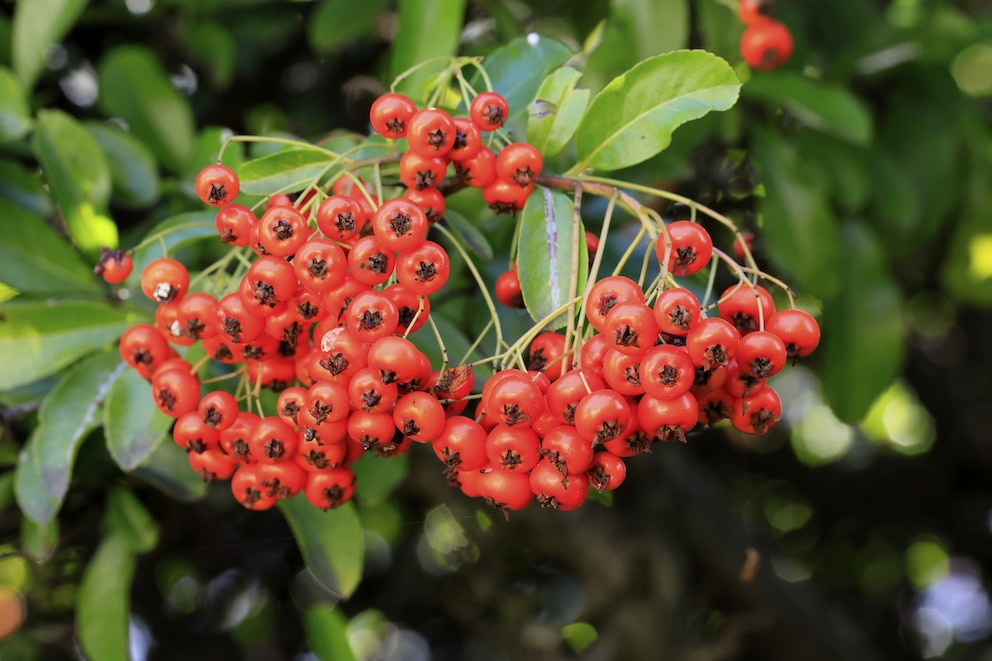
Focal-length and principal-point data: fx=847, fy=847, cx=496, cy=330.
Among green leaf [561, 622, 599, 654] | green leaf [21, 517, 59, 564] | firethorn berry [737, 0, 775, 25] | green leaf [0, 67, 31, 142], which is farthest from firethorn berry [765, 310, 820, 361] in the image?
green leaf [561, 622, 599, 654]

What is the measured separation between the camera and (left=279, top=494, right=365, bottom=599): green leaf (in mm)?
1666

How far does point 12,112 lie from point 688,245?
5.29 ft

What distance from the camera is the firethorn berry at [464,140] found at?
1.25 meters

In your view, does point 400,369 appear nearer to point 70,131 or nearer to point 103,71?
point 70,131

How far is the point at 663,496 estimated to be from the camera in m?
3.23

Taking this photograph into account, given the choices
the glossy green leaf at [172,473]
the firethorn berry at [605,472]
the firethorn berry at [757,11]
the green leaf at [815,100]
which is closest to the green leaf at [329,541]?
the glossy green leaf at [172,473]

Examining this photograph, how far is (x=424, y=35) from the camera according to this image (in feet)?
6.18

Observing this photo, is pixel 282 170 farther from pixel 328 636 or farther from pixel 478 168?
pixel 328 636

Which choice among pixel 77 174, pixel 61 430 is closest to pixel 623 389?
pixel 61 430

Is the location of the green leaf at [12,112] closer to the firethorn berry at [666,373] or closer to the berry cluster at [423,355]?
the berry cluster at [423,355]

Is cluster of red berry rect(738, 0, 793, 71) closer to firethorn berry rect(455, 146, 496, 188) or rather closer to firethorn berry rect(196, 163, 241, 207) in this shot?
firethorn berry rect(455, 146, 496, 188)

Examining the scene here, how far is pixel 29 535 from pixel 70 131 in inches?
35.5

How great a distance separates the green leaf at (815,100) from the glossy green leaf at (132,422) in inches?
67.5

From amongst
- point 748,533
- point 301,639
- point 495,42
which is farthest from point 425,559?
point 495,42
